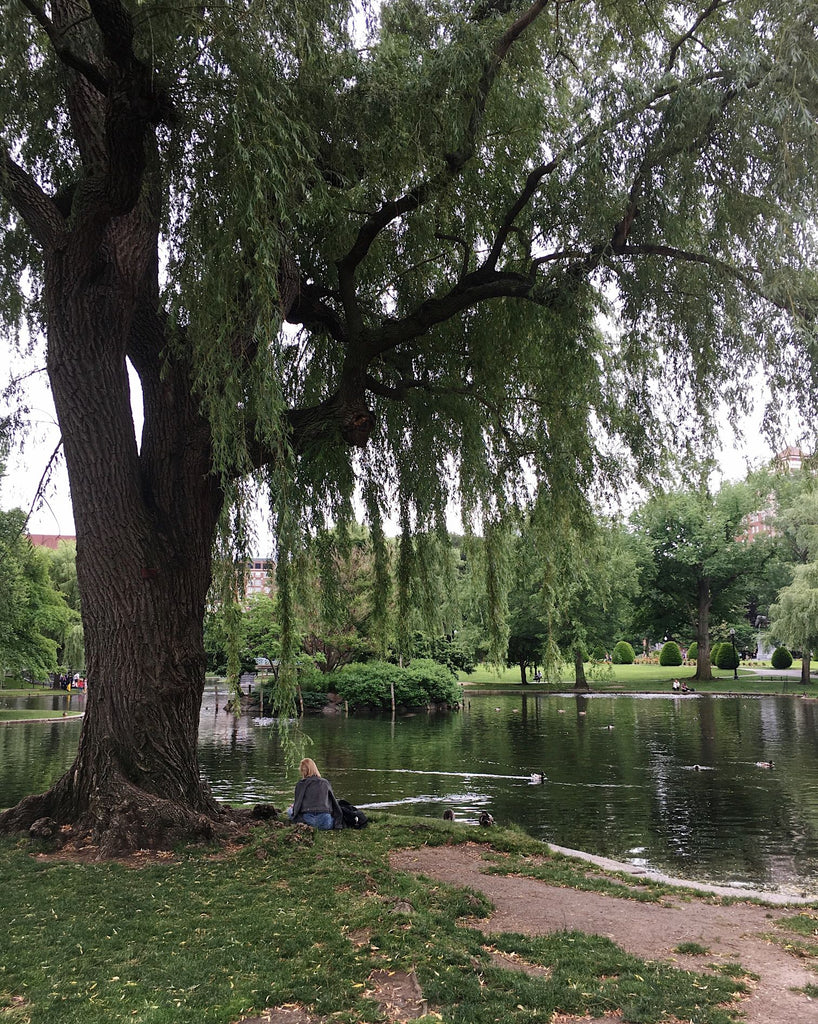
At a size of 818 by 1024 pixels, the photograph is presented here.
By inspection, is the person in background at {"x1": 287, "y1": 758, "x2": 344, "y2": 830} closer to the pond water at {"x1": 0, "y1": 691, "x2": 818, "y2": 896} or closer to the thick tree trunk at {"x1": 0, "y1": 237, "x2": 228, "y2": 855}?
the thick tree trunk at {"x1": 0, "y1": 237, "x2": 228, "y2": 855}

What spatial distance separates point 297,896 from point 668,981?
2712 millimetres

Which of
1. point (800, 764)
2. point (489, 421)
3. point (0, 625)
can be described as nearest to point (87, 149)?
point (489, 421)

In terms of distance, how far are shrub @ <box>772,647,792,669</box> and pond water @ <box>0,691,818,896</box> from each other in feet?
83.2

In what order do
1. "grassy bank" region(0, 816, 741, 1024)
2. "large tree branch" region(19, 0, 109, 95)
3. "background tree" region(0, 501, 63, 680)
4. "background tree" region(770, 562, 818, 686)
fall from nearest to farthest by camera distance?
"grassy bank" region(0, 816, 741, 1024) → "large tree branch" region(19, 0, 109, 95) → "background tree" region(0, 501, 63, 680) → "background tree" region(770, 562, 818, 686)

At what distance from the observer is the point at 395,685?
3594cm

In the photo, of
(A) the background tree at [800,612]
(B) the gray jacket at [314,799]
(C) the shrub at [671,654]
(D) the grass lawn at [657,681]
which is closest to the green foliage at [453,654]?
(D) the grass lawn at [657,681]

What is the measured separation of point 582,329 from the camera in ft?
27.6

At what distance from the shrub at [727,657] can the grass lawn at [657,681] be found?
1.89 ft

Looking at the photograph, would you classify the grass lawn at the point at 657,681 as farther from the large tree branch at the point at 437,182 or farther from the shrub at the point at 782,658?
the large tree branch at the point at 437,182

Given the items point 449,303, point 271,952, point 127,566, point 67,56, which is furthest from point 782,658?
point 67,56

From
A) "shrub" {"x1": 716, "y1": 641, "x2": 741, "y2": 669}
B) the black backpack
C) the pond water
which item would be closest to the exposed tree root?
the black backpack

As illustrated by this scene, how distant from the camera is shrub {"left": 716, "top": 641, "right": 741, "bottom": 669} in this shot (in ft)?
175

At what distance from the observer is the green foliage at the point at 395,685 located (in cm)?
3578

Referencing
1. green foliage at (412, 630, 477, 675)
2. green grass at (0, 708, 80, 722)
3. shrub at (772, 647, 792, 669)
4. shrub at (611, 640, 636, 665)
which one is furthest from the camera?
shrub at (611, 640, 636, 665)
